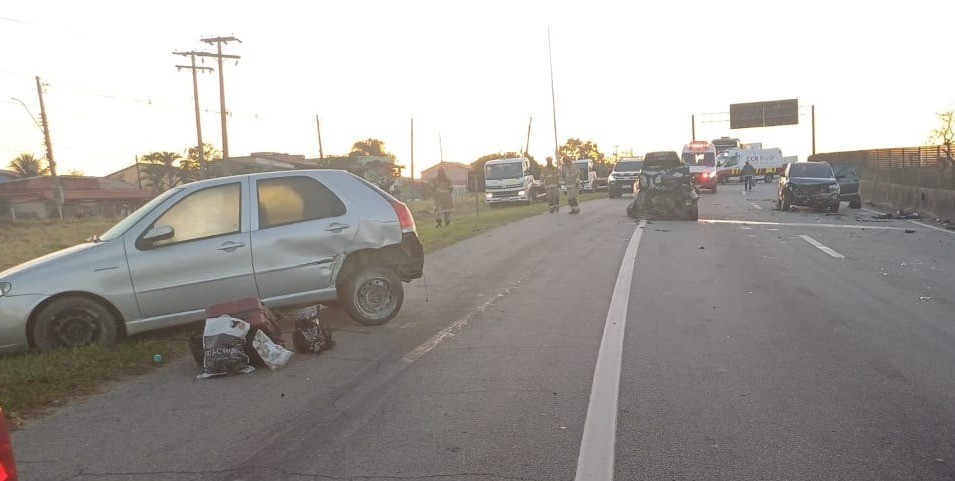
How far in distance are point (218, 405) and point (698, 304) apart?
17.9ft

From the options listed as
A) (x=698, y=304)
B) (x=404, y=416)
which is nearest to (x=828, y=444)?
(x=404, y=416)

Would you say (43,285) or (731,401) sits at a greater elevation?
(43,285)

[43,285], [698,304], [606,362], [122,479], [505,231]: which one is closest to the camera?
[122,479]

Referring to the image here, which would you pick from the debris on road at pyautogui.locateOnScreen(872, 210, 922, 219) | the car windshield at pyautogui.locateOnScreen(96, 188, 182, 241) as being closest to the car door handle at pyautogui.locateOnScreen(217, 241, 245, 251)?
the car windshield at pyautogui.locateOnScreen(96, 188, 182, 241)

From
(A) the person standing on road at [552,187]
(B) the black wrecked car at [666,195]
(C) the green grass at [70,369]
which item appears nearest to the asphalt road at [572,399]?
(C) the green grass at [70,369]

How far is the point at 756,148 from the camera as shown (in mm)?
66500

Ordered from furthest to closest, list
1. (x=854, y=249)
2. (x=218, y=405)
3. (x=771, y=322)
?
(x=854, y=249) < (x=771, y=322) < (x=218, y=405)

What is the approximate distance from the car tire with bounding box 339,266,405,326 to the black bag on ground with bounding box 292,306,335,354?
33.5 inches

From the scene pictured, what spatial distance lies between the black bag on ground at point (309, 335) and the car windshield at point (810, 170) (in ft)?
71.8

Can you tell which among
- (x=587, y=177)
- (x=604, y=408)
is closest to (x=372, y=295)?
(x=604, y=408)

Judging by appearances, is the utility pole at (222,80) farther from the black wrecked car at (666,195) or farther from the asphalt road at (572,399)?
the asphalt road at (572,399)

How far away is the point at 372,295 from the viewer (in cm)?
789

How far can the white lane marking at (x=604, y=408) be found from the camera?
4.01 meters

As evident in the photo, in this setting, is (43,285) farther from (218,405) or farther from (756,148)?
(756,148)
